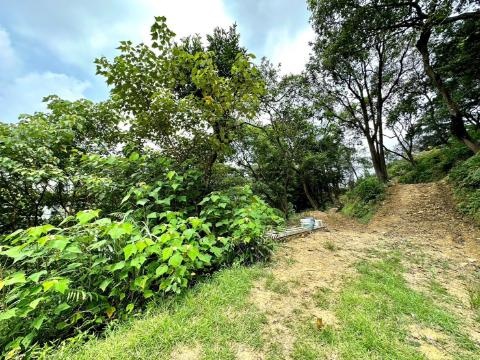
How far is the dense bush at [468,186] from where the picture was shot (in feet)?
15.9

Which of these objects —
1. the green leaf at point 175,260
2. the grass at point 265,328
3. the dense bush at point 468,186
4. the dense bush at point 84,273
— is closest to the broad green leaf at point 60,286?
the dense bush at point 84,273

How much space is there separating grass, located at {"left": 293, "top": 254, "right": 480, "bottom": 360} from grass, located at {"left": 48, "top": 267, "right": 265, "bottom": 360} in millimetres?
478

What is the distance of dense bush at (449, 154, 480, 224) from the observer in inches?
191

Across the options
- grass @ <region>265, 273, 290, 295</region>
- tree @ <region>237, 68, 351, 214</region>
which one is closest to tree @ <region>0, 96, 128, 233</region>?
grass @ <region>265, 273, 290, 295</region>

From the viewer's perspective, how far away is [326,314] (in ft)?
6.50

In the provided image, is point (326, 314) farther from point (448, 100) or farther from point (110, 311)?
point (448, 100)

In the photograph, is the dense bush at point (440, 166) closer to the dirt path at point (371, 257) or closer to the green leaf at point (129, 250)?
the dirt path at point (371, 257)

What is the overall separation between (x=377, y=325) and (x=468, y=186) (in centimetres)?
591

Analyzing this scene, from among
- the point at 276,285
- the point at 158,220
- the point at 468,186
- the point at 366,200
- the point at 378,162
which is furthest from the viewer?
the point at 378,162

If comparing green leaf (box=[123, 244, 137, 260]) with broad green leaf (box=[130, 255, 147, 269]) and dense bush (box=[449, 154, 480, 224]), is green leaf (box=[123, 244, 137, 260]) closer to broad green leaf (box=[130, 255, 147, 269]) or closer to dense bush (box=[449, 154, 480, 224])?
broad green leaf (box=[130, 255, 147, 269])

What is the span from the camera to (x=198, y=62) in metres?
3.13

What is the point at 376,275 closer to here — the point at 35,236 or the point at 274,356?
the point at 274,356

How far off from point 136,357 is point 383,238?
4.68 metres

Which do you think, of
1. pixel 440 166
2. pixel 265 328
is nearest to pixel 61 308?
pixel 265 328
